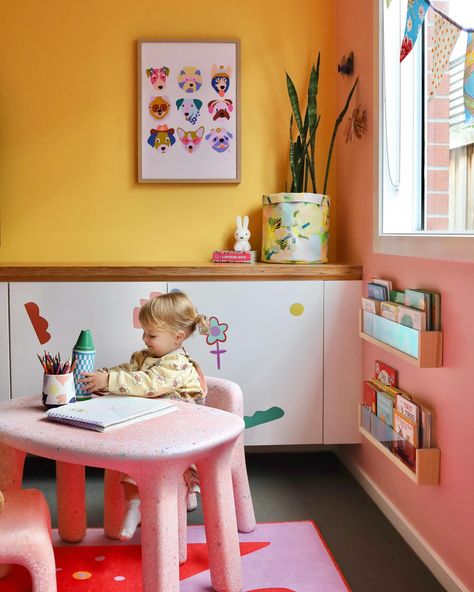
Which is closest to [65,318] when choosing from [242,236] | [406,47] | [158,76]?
[242,236]

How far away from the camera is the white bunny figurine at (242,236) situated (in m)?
3.31

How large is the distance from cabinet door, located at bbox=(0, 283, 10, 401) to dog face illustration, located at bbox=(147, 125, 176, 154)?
0.94 meters

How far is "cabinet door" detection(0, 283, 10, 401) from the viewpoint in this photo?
297 cm

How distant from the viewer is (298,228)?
3127mm

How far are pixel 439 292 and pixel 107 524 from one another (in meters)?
1.32

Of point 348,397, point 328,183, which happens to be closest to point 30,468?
point 348,397

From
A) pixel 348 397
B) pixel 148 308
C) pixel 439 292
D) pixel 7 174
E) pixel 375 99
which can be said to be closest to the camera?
pixel 439 292

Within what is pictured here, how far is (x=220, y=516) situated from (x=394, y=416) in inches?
31.1

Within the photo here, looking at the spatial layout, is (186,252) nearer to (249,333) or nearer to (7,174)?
(249,333)

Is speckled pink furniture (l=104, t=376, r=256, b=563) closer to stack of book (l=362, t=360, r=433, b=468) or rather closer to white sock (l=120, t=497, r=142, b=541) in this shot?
white sock (l=120, t=497, r=142, b=541)

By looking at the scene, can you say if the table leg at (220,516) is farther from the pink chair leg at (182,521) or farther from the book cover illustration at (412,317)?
the book cover illustration at (412,317)

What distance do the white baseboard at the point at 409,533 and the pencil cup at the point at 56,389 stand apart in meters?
1.20

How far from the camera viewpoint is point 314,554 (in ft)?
7.88

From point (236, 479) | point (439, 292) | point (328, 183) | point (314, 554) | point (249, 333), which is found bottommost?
point (314, 554)
